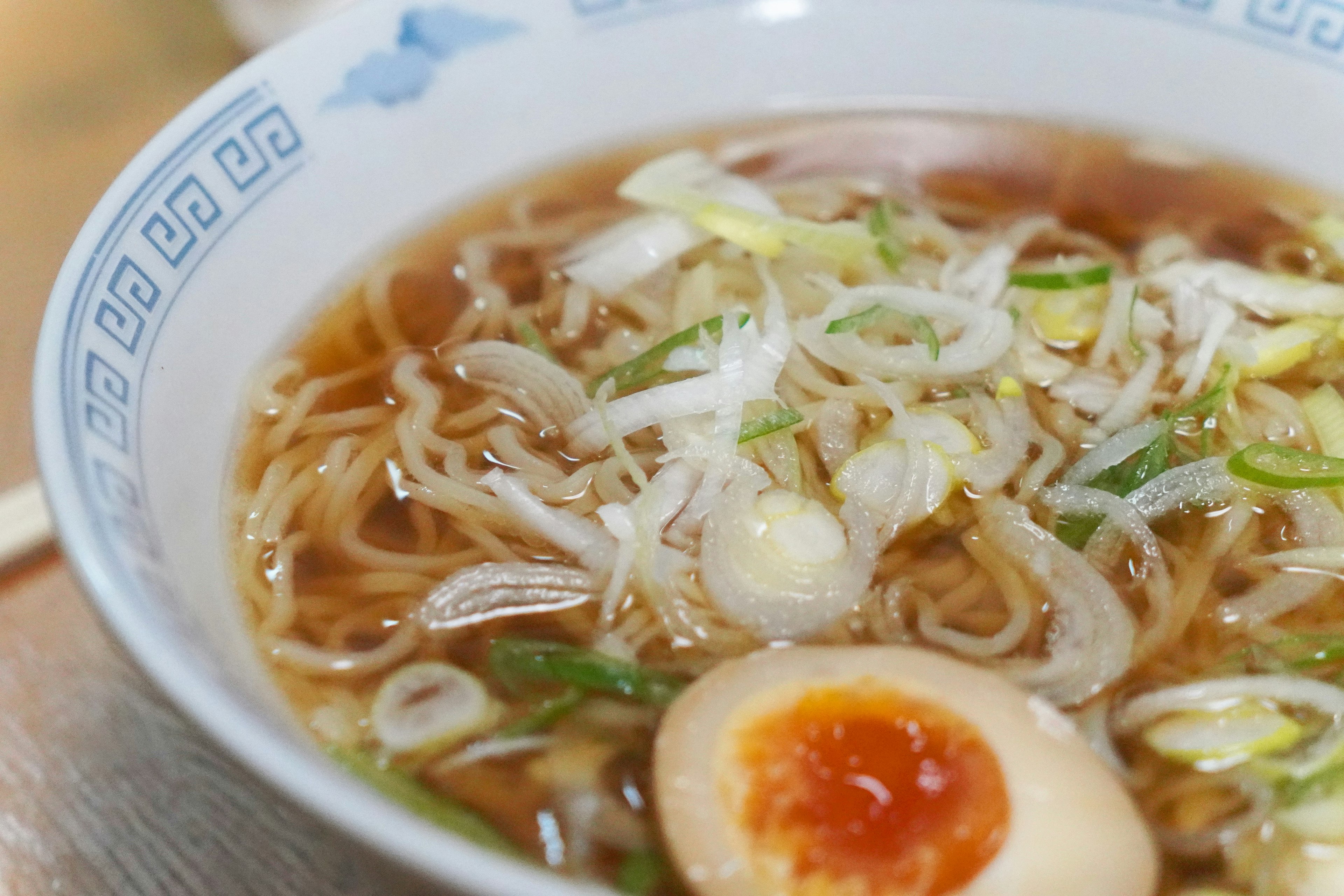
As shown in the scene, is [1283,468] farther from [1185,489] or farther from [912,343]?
[912,343]

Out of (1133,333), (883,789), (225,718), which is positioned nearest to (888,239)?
(1133,333)

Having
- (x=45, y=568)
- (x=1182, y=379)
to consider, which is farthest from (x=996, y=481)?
(x=45, y=568)

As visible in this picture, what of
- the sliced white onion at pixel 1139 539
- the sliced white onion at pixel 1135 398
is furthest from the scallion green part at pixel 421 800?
the sliced white onion at pixel 1135 398

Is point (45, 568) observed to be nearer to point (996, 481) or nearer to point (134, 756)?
point (134, 756)

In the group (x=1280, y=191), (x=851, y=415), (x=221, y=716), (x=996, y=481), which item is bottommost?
(x=1280, y=191)

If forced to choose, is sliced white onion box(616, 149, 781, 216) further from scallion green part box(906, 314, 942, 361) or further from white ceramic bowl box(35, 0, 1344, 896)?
scallion green part box(906, 314, 942, 361)

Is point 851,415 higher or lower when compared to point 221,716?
lower

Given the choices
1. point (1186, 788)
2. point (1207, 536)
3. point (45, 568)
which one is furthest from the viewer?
point (45, 568)
